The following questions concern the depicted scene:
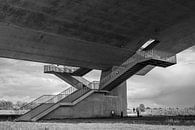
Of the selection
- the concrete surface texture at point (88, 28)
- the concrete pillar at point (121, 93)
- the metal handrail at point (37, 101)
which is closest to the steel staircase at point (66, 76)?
the concrete pillar at point (121, 93)

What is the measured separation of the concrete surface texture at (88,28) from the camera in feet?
88.1

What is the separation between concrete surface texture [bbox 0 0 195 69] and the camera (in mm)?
26844

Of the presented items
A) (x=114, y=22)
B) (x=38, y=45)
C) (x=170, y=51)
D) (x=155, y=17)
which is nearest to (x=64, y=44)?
(x=38, y=45)

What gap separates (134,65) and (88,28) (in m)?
7.80

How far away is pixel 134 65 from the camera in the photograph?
3462 centimetres

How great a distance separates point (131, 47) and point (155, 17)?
6316 mm

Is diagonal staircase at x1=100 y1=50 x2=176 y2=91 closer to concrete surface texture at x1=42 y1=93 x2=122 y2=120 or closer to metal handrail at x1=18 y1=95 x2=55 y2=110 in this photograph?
concrete surface texture at x1=42 y1=93 x2=122 y2=120

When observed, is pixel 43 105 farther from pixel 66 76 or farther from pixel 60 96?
pixel 66 76

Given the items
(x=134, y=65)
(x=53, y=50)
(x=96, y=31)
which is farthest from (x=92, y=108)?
(x=96, y=31)

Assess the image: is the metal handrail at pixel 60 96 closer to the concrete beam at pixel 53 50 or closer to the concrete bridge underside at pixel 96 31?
the concrete beam at pixel 53 50

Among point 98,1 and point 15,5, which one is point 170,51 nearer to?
point 98,1

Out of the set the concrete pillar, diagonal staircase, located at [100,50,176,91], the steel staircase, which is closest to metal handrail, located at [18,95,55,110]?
the steel staircase

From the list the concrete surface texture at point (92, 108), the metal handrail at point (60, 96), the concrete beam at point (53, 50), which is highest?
the concrete beam at point (53, 50)

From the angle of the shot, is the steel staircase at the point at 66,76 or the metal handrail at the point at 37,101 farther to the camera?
the steel staircase at the point at 66,76
